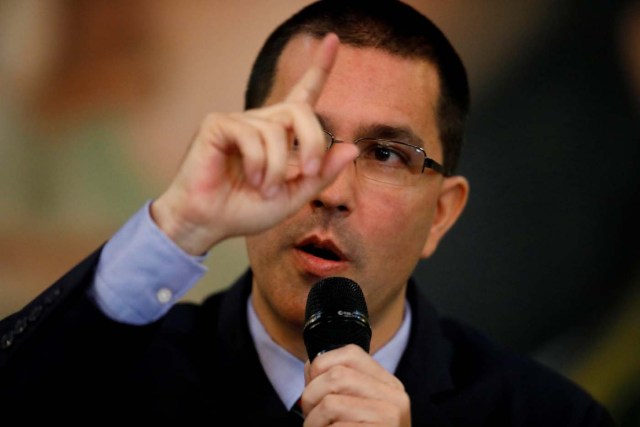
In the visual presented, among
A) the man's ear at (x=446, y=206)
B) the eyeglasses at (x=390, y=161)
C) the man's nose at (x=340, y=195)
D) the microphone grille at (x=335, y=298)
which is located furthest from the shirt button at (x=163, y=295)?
the man's ear at (x=446, y=206)

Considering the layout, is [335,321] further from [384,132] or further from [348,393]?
[384,132]

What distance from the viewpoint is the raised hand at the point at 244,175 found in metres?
1.16

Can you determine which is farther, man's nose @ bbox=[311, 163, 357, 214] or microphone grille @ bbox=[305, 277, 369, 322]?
man's nose @ bbox=[311, 163, 357, 214]

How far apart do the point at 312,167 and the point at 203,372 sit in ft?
2.72

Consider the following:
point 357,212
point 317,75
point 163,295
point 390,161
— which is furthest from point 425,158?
point 163,295

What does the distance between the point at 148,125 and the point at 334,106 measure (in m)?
0.90

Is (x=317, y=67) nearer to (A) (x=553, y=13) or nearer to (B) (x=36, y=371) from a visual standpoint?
(B) (x=36, y=371)

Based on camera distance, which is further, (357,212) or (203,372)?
(203,372)

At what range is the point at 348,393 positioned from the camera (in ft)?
3.77

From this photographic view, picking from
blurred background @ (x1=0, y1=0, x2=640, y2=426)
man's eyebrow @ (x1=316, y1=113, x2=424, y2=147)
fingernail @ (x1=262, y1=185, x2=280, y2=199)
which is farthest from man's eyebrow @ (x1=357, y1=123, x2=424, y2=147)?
blurred background @ (x1=0, y1=0, x2=640, y2=426)

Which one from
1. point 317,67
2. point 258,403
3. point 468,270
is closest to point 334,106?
point 317,67

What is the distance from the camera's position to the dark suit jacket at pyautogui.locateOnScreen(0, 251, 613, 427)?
4.16 feet

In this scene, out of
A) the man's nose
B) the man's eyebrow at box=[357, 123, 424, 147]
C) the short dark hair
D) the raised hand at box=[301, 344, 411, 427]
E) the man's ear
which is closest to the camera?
the raised hand at box=[301, 344, 411, 427]

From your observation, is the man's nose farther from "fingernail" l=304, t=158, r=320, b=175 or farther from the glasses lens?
"fingernail" l=304, t=158, r=320, b=175
